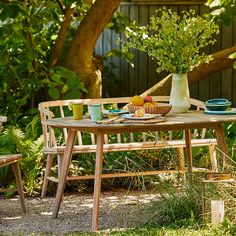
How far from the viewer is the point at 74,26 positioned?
11953 millimetres

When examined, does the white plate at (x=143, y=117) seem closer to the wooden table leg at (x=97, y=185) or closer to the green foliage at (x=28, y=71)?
the wooden table leg at (x=97, y=185)

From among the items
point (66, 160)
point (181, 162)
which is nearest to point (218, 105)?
point (181, 162)

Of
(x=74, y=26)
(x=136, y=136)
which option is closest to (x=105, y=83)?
(x=74, y=26)

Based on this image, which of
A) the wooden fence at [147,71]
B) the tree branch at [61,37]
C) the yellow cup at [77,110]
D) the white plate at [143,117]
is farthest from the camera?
the wooden fence at [147,71]

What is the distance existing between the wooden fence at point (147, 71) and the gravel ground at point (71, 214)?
3.50m

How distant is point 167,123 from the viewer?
6516mm

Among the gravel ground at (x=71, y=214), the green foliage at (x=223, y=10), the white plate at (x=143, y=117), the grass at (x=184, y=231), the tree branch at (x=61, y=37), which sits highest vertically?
the green foliage at (x=223, y=10)

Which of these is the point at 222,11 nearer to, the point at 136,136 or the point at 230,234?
the point at 136,136

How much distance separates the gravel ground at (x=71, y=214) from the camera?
6.68 m

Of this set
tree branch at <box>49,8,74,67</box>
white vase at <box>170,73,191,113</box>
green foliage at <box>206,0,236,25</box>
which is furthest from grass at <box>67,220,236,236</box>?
tree branch at <box>49,8,74,67</box>

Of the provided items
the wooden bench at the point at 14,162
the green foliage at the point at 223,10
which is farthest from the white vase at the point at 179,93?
the green foliage at the point at 223,10

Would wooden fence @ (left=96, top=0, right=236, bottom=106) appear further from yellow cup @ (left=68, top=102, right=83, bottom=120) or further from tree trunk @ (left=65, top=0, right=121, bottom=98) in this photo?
yellow cup @ (left=68, top=102, right=83, bottom=120)

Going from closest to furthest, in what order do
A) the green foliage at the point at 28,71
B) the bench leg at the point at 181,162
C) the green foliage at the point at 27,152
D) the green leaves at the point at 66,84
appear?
the bench leg at the point at 181,162, the green foliage at the point at 27,152, the green foliage at the point at 28,71, the green leaves at the point at 66,84

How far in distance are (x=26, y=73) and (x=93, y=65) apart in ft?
2.80
